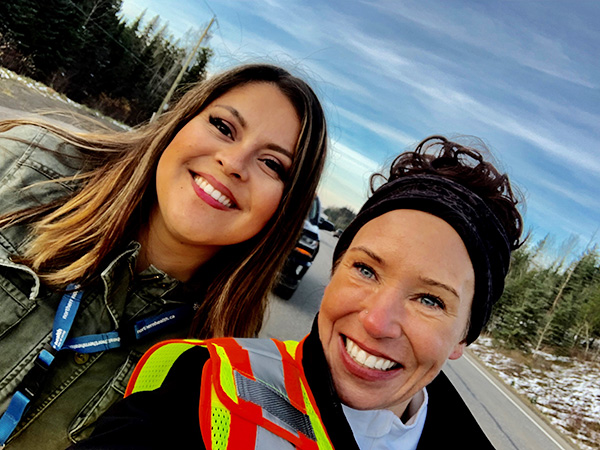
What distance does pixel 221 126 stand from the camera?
1.84 m

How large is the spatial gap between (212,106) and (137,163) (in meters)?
0.47

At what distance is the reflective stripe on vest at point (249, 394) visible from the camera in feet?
2.71

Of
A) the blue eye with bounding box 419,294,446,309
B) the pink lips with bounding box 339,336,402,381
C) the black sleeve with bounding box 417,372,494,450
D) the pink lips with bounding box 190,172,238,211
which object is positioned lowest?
the black sleeve with bounding box 417,372,494,450

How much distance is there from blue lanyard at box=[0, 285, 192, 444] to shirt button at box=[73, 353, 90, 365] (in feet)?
0.14

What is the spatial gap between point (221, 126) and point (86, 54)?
41.1 meters

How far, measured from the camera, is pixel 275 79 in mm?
2016

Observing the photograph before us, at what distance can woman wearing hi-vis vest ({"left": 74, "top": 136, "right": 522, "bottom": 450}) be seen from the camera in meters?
0.91

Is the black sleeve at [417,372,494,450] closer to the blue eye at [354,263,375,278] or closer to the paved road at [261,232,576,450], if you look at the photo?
the blue eye at [354,263,375,278]

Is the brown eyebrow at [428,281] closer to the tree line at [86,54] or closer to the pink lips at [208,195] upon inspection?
the pink lips at [208,195]

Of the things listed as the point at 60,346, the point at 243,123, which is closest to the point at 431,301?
the point at 243,123

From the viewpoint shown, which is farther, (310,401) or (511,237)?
(511,237)

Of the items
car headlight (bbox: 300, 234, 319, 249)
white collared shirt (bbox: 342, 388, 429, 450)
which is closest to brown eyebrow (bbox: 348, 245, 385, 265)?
white collared shirt (bbox: 342, 388, 429, 450)

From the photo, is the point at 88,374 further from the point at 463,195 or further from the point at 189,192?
the point at 463,195

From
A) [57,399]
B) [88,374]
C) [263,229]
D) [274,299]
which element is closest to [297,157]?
[263,229]
